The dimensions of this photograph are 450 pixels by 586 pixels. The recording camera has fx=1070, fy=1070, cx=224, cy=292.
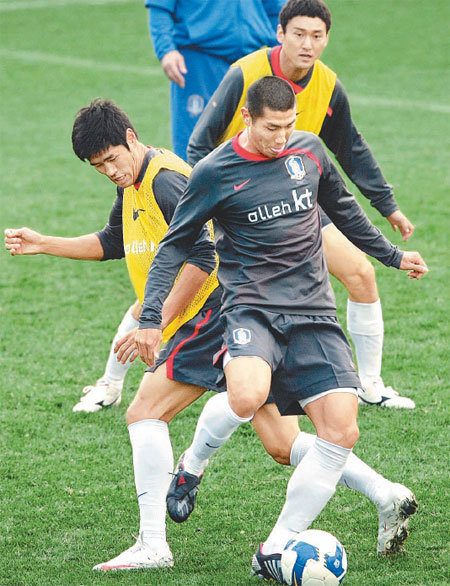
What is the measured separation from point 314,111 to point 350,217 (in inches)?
42.1

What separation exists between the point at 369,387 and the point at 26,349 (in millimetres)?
2342

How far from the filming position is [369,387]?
5785mm

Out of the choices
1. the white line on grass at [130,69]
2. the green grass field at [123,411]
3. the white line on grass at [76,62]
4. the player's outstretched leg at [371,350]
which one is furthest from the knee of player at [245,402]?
the white line on grass at [76,62]

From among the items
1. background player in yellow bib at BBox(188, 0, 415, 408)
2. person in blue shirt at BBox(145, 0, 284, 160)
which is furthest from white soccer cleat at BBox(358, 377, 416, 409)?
person in blue shirt at BBox(145, 0, 284, 160)

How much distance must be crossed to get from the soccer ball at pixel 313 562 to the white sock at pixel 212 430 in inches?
19.0

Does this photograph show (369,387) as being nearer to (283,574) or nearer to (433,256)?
(283,574)

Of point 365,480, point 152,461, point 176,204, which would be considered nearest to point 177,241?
point 176,204

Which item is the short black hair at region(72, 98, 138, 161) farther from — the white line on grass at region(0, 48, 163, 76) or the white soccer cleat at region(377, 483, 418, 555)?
the white line on grass at region(0, 48, 163, 76)

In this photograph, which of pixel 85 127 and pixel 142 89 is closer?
pixel 85 127

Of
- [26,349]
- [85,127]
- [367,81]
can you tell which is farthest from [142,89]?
[85,127]

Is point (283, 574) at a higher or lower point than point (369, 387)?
higher

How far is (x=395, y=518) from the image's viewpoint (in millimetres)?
4117

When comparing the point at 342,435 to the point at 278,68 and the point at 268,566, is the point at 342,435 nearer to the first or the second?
the point at 268,566

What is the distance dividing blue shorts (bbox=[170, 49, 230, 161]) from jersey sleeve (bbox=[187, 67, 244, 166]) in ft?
5.31
